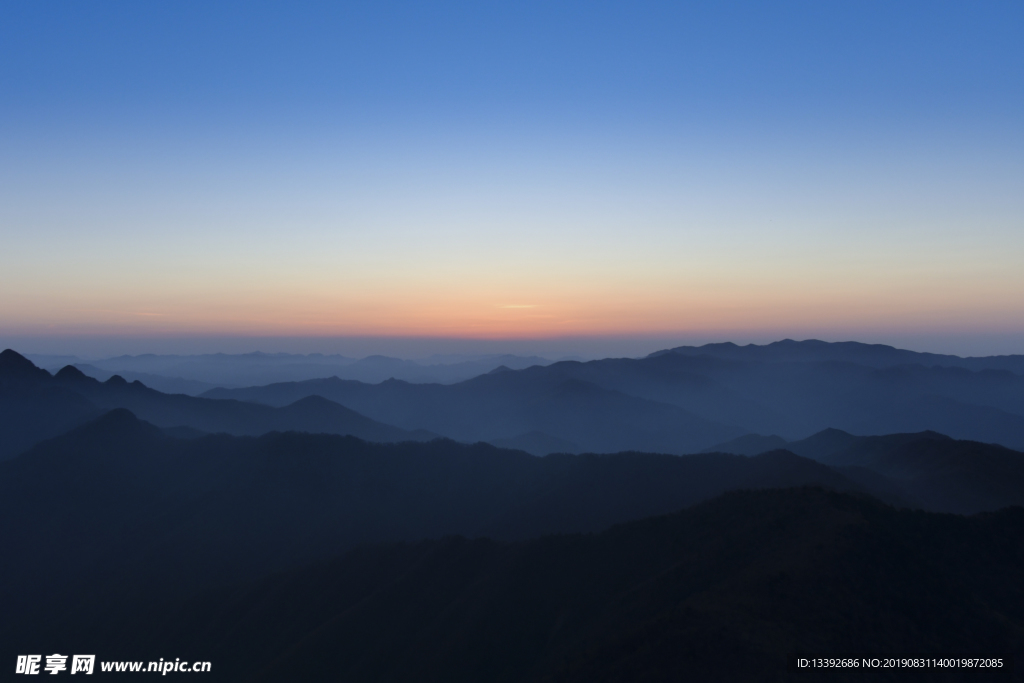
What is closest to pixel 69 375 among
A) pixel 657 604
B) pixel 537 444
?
pixel 537 444

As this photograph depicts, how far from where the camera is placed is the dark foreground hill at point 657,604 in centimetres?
2812

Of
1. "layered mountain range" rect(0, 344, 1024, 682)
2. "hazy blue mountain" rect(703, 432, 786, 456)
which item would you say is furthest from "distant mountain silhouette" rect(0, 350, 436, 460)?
"hazy blue mountain" rect(703, 432, 786, 456)

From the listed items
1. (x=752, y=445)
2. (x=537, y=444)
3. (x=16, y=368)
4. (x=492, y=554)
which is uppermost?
(x=16, y=368)

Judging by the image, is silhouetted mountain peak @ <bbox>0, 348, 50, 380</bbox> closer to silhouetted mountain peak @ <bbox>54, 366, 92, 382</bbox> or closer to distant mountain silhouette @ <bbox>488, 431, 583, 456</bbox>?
silhouetted mountain peak @ <bbox>54, 366, 92, 382</bbox>

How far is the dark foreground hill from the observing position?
92.3 feet

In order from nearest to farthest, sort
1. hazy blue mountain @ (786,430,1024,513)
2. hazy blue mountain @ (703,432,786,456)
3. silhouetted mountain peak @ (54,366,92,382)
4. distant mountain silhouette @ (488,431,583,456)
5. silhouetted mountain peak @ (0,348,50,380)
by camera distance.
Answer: hazy blue mountain @ (786,430,1024,513) < hazy blue mountain @ (703,432,786,456) < silhouetted mountain peak @ (0,348,50,380) < silhouetted mountain peak @ (54,366,92,382) < distant mountain silhouette @ (488,431,583,456)

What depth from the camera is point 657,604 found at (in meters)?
34.7

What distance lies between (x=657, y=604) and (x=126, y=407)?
167 metres

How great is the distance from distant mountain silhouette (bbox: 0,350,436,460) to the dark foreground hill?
322ft

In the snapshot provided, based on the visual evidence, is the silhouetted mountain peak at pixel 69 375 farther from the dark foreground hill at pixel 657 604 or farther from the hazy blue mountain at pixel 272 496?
the dark foreground hill at pixel 657 604

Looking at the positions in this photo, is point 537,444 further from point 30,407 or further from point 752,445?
point 30,407

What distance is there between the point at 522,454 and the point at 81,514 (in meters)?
75.9

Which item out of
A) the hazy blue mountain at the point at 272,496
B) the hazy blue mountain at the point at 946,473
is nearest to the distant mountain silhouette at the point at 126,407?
the hazy blue mountain at the point at 272,496

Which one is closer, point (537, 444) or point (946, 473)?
point (946, 473)
